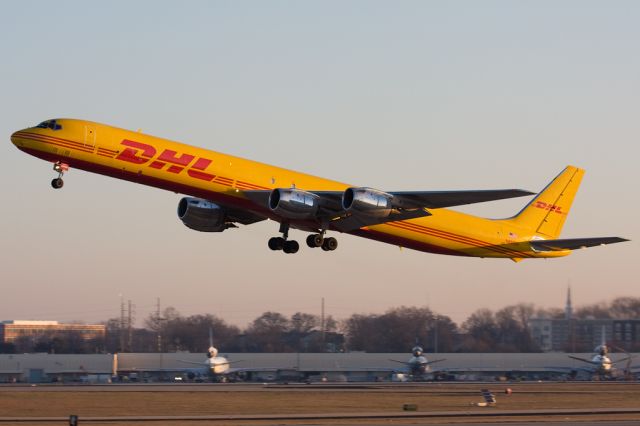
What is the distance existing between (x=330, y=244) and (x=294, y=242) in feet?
8.42

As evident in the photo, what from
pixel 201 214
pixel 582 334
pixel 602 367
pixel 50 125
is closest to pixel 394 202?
pixel 201 214

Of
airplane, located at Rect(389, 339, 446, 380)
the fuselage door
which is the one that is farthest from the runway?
airplane, located at Rect(389, 339, 446, 380)

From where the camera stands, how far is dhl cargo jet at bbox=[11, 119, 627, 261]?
46.0 meters

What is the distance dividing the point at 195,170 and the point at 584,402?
95.0 feet

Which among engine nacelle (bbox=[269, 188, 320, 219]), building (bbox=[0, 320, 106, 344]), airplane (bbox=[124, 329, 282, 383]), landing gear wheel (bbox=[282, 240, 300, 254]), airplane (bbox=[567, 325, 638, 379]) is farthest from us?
building (bbox=[0, 320, 106, 344])

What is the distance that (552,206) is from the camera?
208ft

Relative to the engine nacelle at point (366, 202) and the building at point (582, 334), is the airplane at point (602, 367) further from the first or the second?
the engine nacelle at point (366, 202)

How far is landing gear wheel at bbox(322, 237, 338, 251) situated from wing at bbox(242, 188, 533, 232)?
1145 mm

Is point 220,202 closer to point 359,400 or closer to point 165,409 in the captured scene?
point 165,409

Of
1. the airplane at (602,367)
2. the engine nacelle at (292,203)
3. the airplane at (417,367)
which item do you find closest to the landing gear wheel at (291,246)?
the engine nacelle at (292,203)

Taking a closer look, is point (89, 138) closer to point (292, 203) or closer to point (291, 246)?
point (292, 203)

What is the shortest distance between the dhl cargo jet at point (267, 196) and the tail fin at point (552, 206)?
3073 millimetres

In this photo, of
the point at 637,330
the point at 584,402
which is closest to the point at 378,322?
the point at 637,330

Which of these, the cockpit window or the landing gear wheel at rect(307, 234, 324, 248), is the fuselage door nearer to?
the cockpit window
